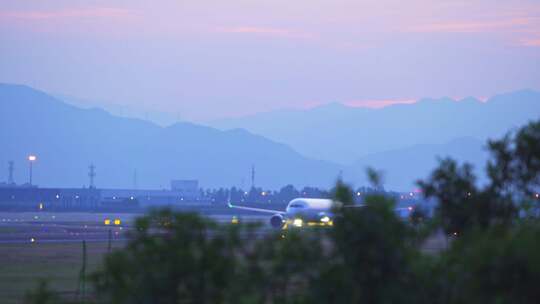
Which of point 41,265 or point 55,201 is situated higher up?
point 55,201

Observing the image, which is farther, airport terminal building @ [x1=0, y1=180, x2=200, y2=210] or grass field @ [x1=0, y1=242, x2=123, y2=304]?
airport terminal building @ [x1=0, y1=180, x2=200, y2=210]

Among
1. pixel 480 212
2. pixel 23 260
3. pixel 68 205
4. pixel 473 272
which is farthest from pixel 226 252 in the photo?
pixel 68 205

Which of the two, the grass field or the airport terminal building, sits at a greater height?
the airport terminal building

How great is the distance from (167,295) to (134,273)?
658mm

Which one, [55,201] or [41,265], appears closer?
[41,265]

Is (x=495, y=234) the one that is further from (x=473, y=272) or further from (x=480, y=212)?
(x=480, y=212)

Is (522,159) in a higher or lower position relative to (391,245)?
higher

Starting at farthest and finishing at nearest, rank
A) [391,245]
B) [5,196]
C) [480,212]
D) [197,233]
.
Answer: [5,196]
[480,212]
[197,233]
[391,245]

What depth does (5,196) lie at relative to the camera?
167500mm

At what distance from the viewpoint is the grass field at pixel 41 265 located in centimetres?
3409

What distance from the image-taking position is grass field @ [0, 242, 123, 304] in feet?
112

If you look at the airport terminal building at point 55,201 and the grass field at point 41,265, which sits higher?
the airport terminal building at point 55,201

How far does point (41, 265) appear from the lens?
43.9m

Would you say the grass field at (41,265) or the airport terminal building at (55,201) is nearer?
the grass field at (41,265)
